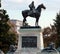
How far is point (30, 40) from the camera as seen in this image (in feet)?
114

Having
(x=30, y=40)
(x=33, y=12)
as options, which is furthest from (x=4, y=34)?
(x=30, y=40)

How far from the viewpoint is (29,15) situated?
36.1 m

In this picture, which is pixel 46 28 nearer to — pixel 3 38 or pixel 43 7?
pixel 3 38

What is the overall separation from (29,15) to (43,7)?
159 centimetres

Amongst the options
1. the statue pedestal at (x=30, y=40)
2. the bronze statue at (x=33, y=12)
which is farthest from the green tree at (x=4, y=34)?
the statue pedestal at (x=30, y=40)

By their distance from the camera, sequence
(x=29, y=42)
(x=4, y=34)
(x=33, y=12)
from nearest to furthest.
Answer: (x=29, y=42) → (x=33, y=12) → (x=4, y=34)

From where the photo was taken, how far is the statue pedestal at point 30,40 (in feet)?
114

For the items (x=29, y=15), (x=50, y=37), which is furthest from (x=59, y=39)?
(x=29, y=15)

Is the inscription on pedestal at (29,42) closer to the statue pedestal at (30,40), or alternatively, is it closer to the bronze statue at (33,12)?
the statue pedestal at (30,40)

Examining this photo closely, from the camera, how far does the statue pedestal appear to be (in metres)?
34.7

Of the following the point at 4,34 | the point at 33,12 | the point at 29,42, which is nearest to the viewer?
the point at 29,42

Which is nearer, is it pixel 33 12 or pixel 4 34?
pixel 33 12

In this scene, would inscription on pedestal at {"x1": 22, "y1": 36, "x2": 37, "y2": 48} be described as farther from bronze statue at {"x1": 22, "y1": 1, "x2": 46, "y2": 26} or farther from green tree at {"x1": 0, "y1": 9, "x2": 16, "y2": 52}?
green tree at {"x1": 0, "y1": 9, "x2": 16, "y2": 52}

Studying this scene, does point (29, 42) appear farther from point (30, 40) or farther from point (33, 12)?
point (33, 12)
